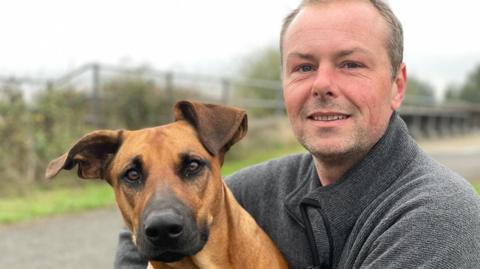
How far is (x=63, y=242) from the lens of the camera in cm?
718

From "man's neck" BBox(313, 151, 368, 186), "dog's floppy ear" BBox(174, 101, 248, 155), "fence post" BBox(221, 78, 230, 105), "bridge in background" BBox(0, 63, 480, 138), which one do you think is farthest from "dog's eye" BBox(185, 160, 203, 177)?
"fence post" BBox(221, 78, 230, 105)

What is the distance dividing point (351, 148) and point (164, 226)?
3.24ft

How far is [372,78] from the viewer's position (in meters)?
2.90

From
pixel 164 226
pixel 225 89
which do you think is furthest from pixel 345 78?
pixel 225 89

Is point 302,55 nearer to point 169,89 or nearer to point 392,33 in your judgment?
point 392,33

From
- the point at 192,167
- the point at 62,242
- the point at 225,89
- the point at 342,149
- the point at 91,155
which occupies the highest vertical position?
the point at 342,149

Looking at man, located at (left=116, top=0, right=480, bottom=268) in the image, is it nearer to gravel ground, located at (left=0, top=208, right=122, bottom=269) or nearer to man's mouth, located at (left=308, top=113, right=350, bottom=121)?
man's mouth, located at (left=308, top=113, right=350, bottom=121)

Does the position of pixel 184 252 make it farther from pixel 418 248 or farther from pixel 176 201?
pixel 418 248

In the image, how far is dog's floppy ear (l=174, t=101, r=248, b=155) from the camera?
3168 millimetres

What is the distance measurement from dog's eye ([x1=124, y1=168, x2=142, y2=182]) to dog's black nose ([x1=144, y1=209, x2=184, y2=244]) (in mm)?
401

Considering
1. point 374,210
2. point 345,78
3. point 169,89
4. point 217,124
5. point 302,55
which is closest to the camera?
point 374,210

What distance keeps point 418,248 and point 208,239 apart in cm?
122

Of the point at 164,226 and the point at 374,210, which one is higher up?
the point at 374,210

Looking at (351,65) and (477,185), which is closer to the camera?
(351,65)
